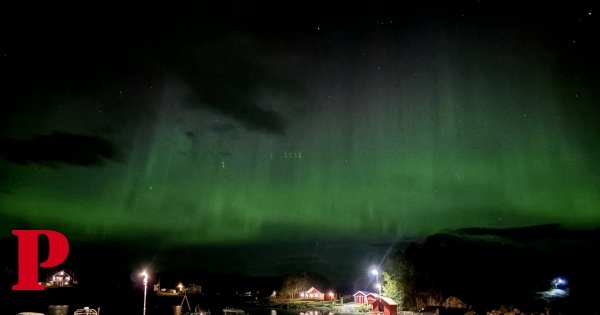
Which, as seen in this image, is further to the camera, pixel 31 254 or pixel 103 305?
pixel 103 305

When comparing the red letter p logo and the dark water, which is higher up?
the red letter p logo

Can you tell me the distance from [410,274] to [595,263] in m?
42.6

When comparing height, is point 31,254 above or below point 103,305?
above

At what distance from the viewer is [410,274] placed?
207 ft

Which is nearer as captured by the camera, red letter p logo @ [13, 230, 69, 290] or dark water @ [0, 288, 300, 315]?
red letter p logo @ [13, 230, 69, 290]

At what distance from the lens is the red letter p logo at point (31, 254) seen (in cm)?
2080

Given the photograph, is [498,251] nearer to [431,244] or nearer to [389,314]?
[431,244]

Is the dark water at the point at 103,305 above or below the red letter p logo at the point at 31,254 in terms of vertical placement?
below

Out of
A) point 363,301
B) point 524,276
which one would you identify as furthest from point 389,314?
point 524,276

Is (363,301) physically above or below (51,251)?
below

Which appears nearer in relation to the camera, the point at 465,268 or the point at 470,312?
the point at 470,312

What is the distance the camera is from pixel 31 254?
20969 mm

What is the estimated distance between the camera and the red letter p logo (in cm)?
2080

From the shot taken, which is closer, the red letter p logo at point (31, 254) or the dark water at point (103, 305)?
the red letter p logo at point (31, 254)
